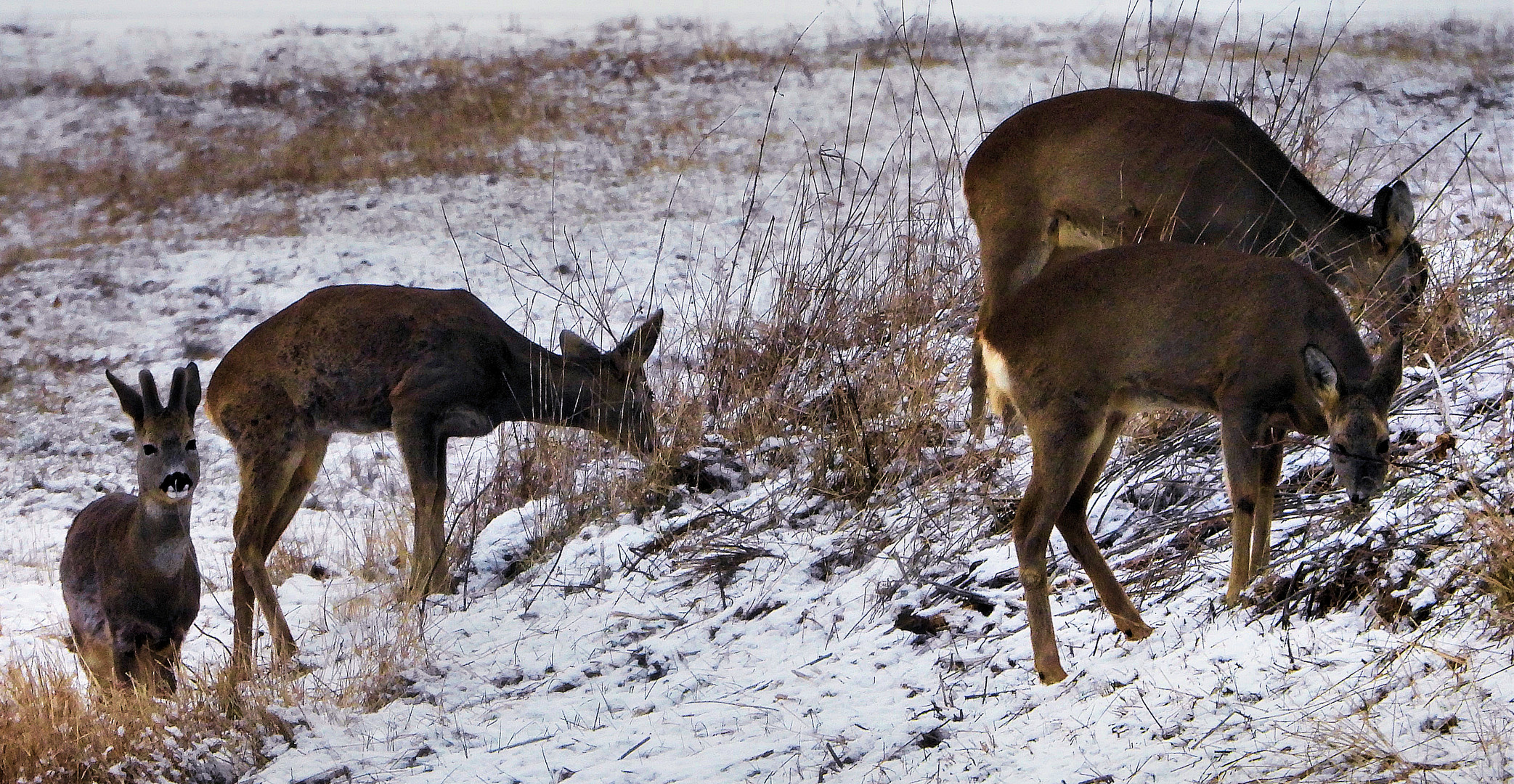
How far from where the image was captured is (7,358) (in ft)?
44.1

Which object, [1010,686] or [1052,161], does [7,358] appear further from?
[1010,686]

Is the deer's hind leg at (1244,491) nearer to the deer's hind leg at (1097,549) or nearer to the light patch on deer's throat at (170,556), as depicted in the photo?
the deer's hind leg at (1097,549)

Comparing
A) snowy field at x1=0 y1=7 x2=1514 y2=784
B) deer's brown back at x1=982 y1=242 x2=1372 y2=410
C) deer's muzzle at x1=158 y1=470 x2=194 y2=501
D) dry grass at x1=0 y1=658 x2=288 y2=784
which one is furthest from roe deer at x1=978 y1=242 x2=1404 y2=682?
deer's muzzle at x1=158 y1=470 x2=194 y2=501

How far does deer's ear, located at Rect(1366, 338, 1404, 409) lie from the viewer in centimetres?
371

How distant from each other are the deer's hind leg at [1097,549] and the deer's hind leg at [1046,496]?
10 cm

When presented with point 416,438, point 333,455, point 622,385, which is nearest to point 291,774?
point 416,438

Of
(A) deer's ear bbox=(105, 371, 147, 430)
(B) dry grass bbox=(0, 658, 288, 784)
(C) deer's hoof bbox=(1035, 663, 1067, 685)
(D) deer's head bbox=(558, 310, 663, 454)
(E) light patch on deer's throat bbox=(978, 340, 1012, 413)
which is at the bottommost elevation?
(B) dry grass bbox=(0, 658, 288, 784)

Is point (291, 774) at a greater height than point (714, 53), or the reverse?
point (714, 53)

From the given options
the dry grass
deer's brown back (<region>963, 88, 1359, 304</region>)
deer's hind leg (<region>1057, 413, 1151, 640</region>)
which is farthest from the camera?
deer's brown back (<region>963, 88, 1359, 304</region>)

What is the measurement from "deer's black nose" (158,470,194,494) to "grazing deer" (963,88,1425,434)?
3.41 m

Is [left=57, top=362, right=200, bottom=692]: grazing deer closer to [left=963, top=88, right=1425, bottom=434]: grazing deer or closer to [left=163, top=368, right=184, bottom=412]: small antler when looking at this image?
[left=163, top=368, right=184, bottom=412]: small antler

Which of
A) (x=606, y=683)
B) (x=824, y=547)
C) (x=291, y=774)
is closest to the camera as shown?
(x=291, y=774)

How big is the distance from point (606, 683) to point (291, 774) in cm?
112

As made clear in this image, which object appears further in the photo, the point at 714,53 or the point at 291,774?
the point at 714,53
